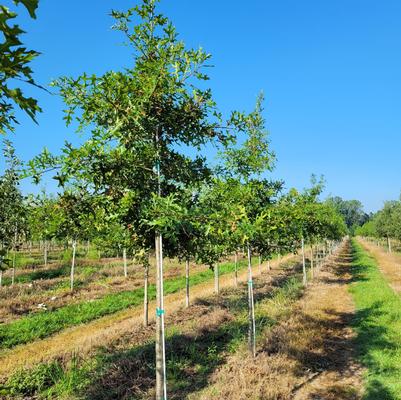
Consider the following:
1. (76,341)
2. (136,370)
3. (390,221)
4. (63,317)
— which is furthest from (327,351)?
(390,221)

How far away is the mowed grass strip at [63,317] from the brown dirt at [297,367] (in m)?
8.14

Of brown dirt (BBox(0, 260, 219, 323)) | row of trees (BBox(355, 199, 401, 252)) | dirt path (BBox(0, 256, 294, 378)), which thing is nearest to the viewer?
dirt path (BBox(0, 256, 294, 378))

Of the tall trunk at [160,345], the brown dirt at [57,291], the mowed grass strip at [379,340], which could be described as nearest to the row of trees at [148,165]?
the tall trunk at [160,345]

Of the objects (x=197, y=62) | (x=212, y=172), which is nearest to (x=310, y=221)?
(x=212, y=172)

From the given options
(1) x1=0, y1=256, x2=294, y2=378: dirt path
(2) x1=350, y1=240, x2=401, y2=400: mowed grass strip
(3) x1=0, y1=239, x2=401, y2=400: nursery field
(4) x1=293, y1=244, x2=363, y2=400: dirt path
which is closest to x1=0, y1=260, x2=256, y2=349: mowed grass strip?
(3) x1=0, y1=239, x2=401, y2=400: nursery field

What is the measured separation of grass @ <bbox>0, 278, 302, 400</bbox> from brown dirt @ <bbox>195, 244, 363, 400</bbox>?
634 millimetres

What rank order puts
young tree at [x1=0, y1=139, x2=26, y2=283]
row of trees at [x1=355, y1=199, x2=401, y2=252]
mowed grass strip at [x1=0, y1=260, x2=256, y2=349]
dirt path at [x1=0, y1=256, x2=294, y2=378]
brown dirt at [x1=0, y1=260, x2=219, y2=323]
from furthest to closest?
row of trees at [x1=355, y1=199, x2=401, y2=252] → brown dirt at [x1=0, y1=260, x2=219, y2=323] → mowed grass strip at [x1=0, y1=260, x2=256, y2=349] → dirt path at [x1=0, y1=256, x2=294, y2=378] → young tree at [x1=0, y1=139, x2=26, y2=283]

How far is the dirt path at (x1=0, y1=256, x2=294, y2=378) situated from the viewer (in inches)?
418

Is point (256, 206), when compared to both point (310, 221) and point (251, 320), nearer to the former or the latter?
point (251, 320)

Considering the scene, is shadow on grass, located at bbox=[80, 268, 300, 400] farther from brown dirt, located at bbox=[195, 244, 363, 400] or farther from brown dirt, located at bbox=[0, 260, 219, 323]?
brown dirt, located at bbox=[0, 260, 219, 323]

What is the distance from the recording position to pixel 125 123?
560cm

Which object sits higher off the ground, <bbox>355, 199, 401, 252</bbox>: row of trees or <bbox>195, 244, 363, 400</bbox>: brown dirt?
Answer: <bbox>355, 199, 401, 252</bbox>: row of trees

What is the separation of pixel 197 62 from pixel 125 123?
1.41 meters

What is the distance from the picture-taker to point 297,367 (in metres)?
9.08
